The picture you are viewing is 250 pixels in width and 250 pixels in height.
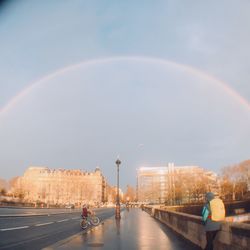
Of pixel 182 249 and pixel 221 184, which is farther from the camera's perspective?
pixel 221 184

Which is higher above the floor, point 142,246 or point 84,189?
point 84,189

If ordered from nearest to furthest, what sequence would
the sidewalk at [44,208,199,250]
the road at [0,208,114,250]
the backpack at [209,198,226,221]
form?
the backpack at [209,198,226,221] → the sidewalk at [44,208,199,250] → the road at [0,208,114,250]

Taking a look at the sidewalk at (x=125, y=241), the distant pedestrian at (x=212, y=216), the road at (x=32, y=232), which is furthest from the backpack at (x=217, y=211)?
the road at (x=32, y=232)

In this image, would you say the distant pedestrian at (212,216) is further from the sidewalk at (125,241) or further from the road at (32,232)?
the road at (32,232)

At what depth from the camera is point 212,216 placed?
891 centimetres

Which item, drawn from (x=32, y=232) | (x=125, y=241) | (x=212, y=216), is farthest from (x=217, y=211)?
(x=32, y=232)

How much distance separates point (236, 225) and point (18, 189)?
5882 inches

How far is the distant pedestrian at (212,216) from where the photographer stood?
8867 mm

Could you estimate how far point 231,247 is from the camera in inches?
343

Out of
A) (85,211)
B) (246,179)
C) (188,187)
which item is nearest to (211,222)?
(85,211)

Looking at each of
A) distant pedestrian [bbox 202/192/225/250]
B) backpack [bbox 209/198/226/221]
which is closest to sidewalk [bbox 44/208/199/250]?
distant pedestrian [bbox 202/192/225/250]

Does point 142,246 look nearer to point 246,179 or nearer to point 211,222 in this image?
point 211,222

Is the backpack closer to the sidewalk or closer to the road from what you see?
the sidewalk

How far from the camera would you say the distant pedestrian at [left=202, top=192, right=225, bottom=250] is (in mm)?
8867
